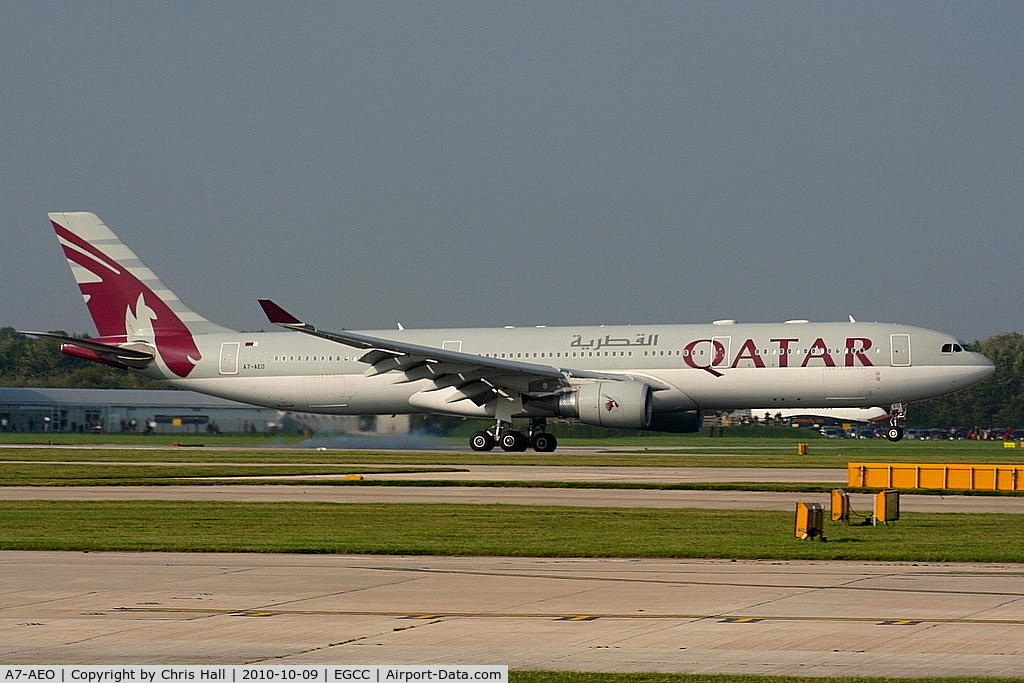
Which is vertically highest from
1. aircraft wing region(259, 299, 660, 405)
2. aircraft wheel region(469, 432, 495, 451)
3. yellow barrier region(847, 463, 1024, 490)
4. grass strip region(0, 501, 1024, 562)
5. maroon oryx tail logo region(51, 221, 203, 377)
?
maroon oryx tail logo region(51, 221, 203, 377)

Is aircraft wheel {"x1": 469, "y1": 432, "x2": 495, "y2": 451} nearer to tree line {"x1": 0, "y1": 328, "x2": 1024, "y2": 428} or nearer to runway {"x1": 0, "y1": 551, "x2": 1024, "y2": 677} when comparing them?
runway {"x1": 0, "y1": 551, "x2": 1024, "y2": 677}

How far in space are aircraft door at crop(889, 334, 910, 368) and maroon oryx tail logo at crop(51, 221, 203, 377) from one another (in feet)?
89.2

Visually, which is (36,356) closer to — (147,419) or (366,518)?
(147,419)

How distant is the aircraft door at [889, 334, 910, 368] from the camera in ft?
164

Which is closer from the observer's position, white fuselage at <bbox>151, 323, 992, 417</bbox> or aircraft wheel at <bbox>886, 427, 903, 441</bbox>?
white fuselage at <bbox>151, 323, 992, 417</bbox>

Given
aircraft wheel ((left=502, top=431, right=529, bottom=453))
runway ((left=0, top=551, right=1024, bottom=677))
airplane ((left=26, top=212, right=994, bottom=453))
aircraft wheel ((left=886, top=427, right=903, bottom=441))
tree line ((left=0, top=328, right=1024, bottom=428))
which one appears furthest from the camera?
tree line ((left=0, top=328, right=1024, bottom=428))

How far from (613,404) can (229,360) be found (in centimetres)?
1733

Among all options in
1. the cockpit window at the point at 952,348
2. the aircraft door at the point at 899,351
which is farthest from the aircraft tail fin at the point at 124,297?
the cockpit window at the point at 952,348

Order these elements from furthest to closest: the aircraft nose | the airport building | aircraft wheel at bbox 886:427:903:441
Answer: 1. the airport building
2. aircraft wheel at bbox 886:427:903:441
3. the aircraft nose

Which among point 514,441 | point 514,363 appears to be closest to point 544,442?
point 514,441

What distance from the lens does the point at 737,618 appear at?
13562mm

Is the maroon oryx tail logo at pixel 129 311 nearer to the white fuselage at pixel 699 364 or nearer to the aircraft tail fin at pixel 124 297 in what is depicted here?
the aircraft tail fin at pixel 124 297

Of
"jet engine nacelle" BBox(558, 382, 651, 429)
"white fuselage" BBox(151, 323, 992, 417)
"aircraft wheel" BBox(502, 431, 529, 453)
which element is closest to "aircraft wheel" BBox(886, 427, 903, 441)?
"white fuselage" BBox(151, 323, 992, 417)

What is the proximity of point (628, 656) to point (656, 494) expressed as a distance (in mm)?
20278
